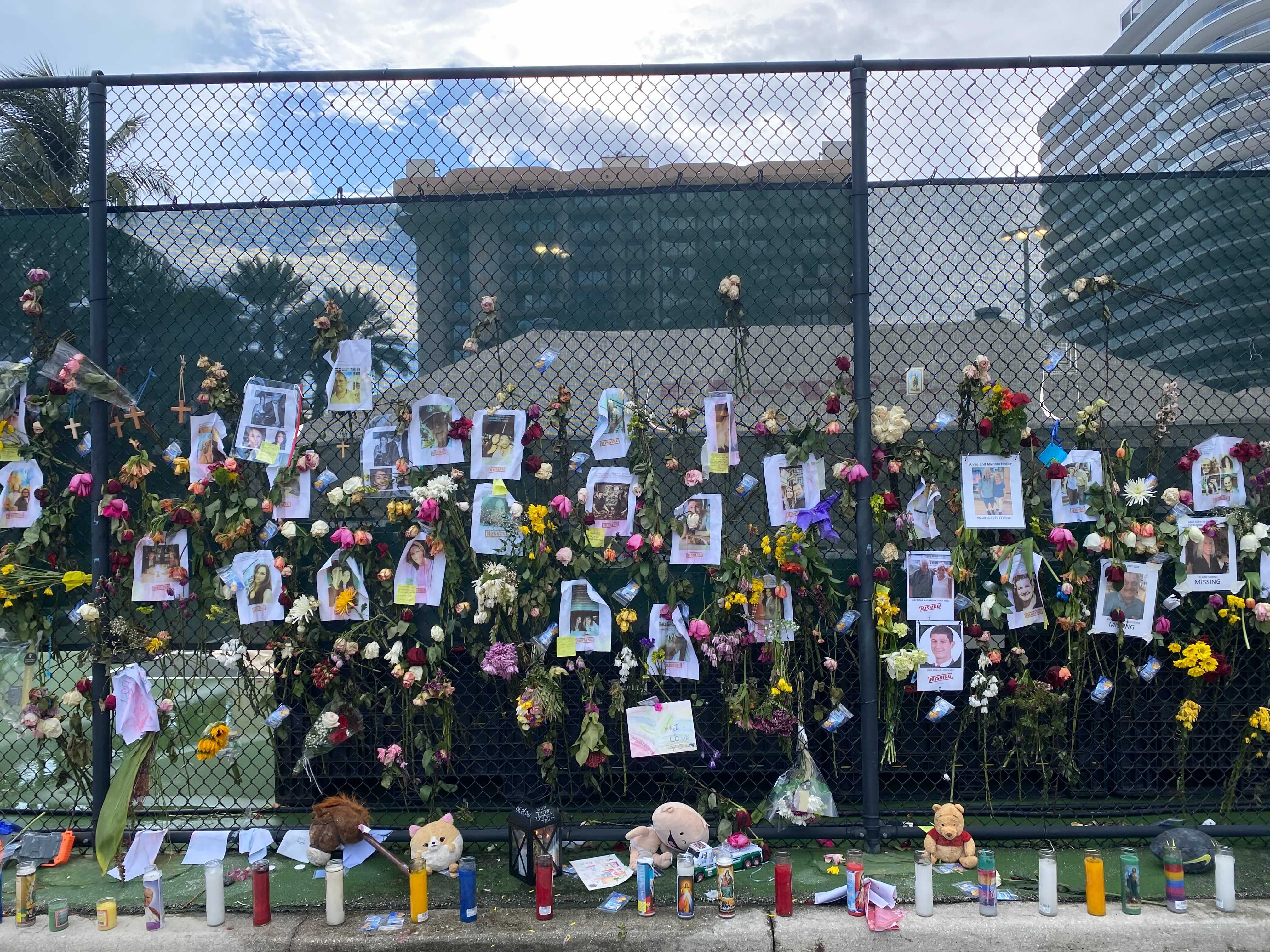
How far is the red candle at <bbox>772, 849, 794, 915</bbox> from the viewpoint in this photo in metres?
3.03

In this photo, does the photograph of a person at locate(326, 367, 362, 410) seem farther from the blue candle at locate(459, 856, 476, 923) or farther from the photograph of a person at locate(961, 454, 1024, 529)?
the photograph of a person at locate(961, 454, 1024, 529)

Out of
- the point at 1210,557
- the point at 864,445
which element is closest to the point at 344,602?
the point at 864,445

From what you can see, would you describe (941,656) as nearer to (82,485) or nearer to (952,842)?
(952,842)

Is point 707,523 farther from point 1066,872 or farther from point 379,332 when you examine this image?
point 1066,872

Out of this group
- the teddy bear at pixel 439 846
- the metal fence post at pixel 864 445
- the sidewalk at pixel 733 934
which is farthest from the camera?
the metal fence post at pixel 864 445

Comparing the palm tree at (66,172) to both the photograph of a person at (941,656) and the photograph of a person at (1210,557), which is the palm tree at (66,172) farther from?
the photograph of a person at (1210,557)

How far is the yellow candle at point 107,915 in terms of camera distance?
9.95 feet

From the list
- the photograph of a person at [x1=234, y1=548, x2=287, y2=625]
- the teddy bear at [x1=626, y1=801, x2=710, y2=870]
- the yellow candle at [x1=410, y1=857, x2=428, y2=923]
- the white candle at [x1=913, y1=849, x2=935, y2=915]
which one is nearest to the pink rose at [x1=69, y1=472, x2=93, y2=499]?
the photograph of a person at [x1=234, y1=548, x2=287, y2=625]

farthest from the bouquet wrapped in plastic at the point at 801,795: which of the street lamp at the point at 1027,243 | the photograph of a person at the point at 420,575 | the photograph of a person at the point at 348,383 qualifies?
the photograph of a person at the point at 348,383

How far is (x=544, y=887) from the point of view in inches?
120

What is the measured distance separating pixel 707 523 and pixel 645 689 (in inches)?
32.5

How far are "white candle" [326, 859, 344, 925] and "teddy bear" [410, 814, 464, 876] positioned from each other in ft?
1.27

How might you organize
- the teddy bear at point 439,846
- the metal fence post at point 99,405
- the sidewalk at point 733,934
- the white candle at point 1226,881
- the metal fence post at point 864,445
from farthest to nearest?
the metal fence post at point 99,405 < the metal fence post at point 864,445 < the teddy bear at point 439,846 < the white candle at point 1226,881 < the sidewalk at point 733,934

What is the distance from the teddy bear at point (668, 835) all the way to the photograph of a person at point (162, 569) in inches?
92.6
